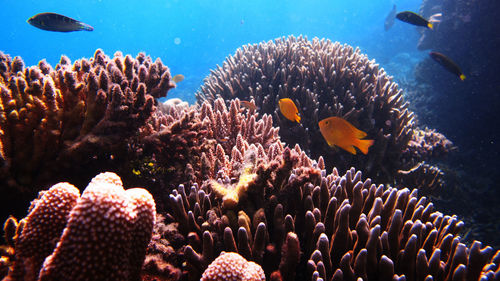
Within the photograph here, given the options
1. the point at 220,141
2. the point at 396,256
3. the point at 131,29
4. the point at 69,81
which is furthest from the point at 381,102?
the point at 131,29

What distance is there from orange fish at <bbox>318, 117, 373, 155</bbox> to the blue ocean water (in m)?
32.7

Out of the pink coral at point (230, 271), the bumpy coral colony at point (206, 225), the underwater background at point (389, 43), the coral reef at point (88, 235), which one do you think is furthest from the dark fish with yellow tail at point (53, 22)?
the pink coral at point (230, 271)

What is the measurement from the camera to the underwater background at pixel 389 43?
816 cm

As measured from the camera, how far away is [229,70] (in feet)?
22.1

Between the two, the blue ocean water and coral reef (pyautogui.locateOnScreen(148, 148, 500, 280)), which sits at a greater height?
the blue ocean water

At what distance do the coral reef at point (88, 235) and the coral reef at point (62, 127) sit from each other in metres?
1.05

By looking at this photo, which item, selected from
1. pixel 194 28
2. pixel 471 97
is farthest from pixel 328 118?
pixel 194 28

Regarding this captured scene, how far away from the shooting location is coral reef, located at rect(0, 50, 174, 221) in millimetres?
2014

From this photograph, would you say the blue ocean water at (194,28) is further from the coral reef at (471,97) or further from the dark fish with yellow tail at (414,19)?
the dark fish with yellow tail at (414,19)

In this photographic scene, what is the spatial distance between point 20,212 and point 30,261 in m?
1.32

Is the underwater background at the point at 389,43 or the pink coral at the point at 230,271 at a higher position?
the underwater background at the point at 389,43

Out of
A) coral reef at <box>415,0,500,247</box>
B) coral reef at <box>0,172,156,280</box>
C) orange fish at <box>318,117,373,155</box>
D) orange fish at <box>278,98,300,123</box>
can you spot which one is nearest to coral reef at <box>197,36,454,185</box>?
orange fish at <box>278,98,300,123</box>

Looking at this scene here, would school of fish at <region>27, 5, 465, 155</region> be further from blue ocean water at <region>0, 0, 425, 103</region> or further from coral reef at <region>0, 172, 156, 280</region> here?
blue ocean water at <region>0, 0, 425, 103</region>

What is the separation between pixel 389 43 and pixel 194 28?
7485 cm
